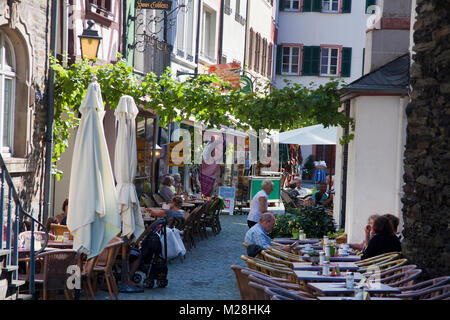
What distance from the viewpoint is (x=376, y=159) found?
12.5m

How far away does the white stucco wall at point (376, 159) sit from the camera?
12250 millimetres

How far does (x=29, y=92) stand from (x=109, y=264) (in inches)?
161

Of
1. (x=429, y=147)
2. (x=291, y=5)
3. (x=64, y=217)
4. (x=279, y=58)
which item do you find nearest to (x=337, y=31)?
(x=291, y=5)

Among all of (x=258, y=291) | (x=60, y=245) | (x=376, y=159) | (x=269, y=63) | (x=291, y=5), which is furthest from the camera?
(x=291, y=5)

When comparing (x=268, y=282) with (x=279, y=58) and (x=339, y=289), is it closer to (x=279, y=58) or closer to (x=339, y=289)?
(x=339, y=289)

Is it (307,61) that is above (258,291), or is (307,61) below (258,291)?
above

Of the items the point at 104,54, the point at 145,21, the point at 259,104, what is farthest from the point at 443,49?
the point at 145,21

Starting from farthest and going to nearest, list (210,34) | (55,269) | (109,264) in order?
(210,34) < (109,264) < (55,269)

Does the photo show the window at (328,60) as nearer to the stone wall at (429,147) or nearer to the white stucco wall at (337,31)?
the white stucco wall at (337,31)

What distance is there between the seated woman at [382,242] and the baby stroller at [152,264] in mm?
2969

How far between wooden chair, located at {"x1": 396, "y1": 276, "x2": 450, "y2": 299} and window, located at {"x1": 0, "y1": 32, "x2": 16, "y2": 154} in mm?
7140

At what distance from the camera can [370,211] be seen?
12461mm

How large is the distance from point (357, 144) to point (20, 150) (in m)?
5.60
